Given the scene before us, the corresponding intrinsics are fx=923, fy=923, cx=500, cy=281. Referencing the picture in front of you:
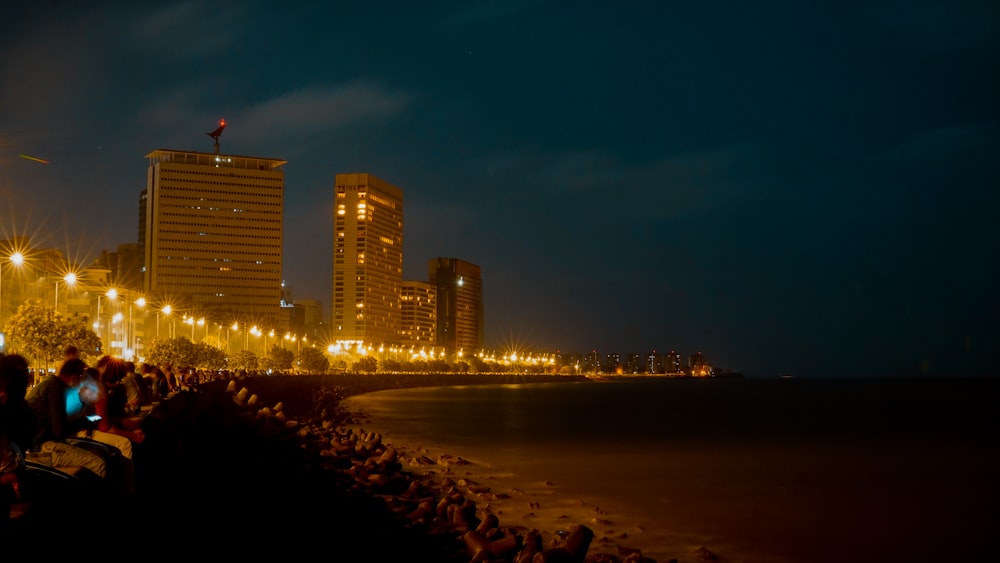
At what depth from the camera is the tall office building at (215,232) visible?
601 ft

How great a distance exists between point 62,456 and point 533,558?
4950mm

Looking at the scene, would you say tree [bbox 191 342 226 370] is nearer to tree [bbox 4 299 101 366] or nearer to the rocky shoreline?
tree [bbox 4 299 101 366]

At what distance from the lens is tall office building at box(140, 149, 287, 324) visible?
183125 millimetres

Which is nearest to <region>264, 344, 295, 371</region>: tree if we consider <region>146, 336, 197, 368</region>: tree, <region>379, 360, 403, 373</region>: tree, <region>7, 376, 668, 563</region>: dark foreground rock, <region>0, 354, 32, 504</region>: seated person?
<region>146, 336, 197, 368</region>: tree

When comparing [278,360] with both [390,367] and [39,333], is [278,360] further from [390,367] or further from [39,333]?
[39,333]

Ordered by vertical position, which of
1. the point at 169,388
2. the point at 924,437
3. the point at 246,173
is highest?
the point at 246,173

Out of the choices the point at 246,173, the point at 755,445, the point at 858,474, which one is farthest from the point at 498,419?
the point at 246,173

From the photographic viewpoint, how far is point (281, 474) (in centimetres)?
1619

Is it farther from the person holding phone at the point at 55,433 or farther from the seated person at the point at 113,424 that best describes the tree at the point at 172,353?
the person holding phone at the point at 55,433

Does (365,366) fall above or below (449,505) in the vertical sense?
above

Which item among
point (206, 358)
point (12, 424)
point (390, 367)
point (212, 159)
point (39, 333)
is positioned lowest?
point (12, 424)

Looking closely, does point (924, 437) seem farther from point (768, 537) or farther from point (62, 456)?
point (62, 456)

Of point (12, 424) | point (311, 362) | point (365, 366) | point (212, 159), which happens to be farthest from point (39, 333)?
point (212, 159)

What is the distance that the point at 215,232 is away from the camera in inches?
7264
